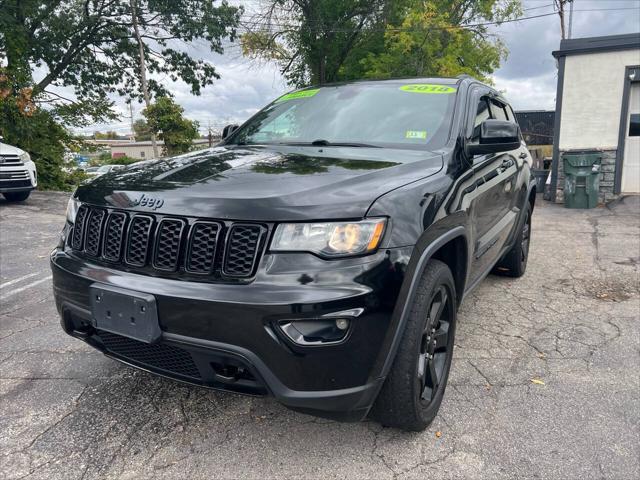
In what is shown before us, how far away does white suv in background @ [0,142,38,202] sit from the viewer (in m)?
9.47

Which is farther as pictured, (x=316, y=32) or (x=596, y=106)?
(x=316, y=32)

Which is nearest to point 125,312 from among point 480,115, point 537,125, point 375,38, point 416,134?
point 416,134

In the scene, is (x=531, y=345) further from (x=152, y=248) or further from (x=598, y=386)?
(x=152, y=248)

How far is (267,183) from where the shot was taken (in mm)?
2002

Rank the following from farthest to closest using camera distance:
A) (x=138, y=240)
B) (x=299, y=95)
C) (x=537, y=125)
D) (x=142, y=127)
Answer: (x=142, y=127) < (x=537, y=125) < (x=299, y=95) < (x=138, y=240)

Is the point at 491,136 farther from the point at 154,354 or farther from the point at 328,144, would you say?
the point at 154,354

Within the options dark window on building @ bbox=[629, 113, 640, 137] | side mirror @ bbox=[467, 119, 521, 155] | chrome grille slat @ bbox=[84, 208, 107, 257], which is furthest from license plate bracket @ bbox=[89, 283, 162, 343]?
dark window on building @ bbox=[629, 113, 640, 137]

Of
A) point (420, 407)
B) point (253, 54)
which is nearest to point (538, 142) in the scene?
point (253, 54)

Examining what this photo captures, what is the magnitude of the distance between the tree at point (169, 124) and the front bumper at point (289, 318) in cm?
1833

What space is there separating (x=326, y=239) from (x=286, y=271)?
7.5 inches

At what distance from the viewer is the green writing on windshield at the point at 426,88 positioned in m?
3.16

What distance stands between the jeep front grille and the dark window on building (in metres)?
11.3

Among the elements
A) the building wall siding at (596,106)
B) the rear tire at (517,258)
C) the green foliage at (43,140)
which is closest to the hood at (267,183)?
the rear tire at (517,258)

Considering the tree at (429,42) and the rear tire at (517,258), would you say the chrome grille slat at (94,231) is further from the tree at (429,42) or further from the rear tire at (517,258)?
the tree at (429,42)
